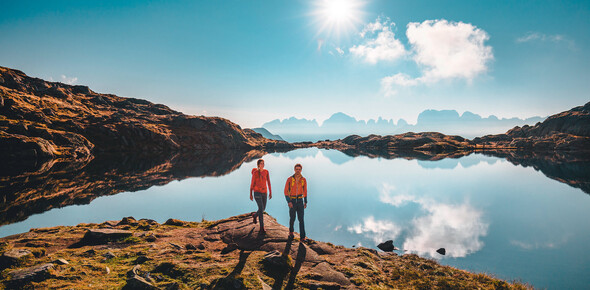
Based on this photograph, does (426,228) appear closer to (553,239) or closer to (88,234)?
(553,239)

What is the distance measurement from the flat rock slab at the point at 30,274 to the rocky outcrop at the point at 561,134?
235213mm

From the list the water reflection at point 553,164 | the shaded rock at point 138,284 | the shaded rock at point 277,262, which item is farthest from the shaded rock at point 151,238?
the water reflection at point 553,164

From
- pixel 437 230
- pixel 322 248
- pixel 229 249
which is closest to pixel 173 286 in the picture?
pixel 229 249

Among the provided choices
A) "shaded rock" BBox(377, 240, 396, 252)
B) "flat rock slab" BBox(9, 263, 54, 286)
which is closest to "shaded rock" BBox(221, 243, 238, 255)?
"flat rock slab" BBox(9, 263, 54, 286)

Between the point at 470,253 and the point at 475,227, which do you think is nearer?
the point at 470,253

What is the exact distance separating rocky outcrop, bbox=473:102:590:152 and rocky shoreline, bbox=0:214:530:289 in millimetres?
220898

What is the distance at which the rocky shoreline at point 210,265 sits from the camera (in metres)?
8.72

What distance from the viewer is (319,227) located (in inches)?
954

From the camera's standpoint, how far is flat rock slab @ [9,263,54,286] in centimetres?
792

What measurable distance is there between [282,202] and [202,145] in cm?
15533

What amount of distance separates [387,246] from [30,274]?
838 inches

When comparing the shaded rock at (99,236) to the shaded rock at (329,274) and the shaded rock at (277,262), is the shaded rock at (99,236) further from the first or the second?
the shaded rock at (329,274)

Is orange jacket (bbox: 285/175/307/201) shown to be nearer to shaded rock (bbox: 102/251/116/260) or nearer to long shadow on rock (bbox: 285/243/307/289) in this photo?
long shadow on rock (bbox: 285/243/307/289)

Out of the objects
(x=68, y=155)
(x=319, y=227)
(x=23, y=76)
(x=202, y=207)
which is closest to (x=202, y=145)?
(x=68, y=155)
